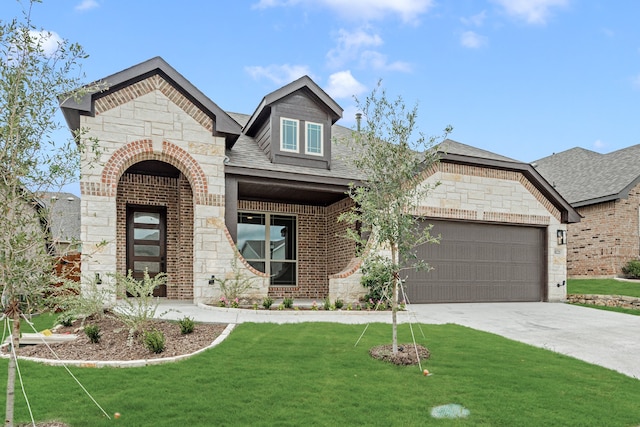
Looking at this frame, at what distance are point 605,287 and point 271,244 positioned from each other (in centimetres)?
1274

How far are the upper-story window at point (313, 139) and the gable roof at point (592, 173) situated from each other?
10.0m

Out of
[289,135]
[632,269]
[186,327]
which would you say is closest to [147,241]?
[289,135]

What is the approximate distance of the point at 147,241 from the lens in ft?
44.4

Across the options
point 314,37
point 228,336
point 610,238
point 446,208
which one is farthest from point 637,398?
point 610,238

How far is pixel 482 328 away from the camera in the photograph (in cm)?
995

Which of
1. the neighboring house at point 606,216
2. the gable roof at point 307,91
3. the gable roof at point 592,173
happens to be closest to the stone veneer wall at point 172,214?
the gable roof at point 307,91

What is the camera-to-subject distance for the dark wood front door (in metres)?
13.3

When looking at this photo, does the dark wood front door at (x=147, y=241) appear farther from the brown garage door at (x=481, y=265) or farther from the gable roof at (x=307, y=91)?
the brown garage door at (x=481, y=265)

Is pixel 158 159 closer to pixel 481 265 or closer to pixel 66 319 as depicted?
pixel 66 319

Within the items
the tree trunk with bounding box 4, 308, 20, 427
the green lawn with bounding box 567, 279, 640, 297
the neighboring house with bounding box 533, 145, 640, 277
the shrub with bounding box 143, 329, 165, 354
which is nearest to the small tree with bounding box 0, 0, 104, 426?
the tree trunk with bounding box 4, 308, 20, 427

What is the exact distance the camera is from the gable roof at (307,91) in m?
13.1

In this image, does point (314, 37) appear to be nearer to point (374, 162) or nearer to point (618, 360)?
point (374, 162)

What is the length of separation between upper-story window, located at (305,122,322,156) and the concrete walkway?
5197mm

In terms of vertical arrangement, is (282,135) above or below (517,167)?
above
